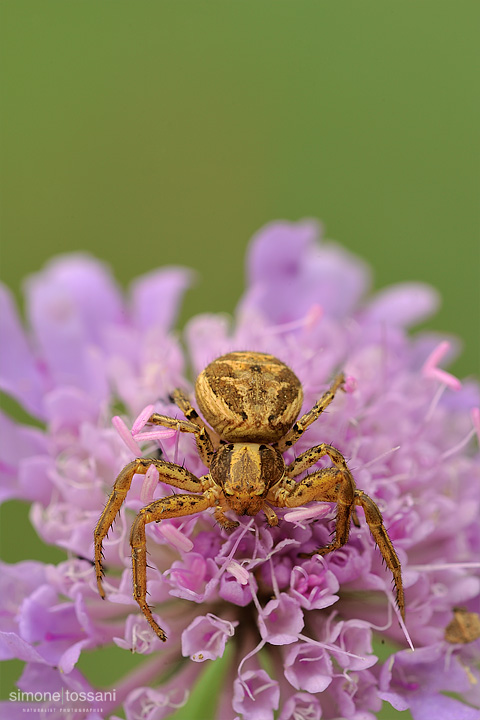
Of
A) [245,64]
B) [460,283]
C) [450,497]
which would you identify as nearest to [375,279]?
[460,283]

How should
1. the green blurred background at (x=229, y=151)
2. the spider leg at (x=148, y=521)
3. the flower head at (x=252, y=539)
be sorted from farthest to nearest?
the green blurred background at (x=229, y=151) → the flower head at (x=252, y=539) → the spider leg at (x=148, y=521)

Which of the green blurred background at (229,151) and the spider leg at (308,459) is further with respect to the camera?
the green blurred background at (229,151)

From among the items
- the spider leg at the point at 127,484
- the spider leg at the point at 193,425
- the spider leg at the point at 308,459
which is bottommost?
the spider leg at the point at 127,484

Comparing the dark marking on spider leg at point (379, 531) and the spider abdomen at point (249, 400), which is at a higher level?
the spider abdomen at point (249, 400)

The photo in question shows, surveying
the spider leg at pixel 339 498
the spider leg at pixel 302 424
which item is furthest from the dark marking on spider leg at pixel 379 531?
the spider leg at pixel 302 424

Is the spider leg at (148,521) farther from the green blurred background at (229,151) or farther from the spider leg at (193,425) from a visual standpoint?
the green blurred background at (229,151)

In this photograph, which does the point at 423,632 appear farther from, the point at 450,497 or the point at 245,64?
the point at 245,64

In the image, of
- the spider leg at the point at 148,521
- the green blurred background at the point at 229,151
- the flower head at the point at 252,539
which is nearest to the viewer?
the spider leg at the point at 148,521

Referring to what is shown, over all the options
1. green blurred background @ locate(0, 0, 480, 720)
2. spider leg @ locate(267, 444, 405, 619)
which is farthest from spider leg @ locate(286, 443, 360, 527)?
green blurred background @ locate(0, 0, 480, 720)

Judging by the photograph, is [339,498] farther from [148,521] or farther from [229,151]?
[229,151]
